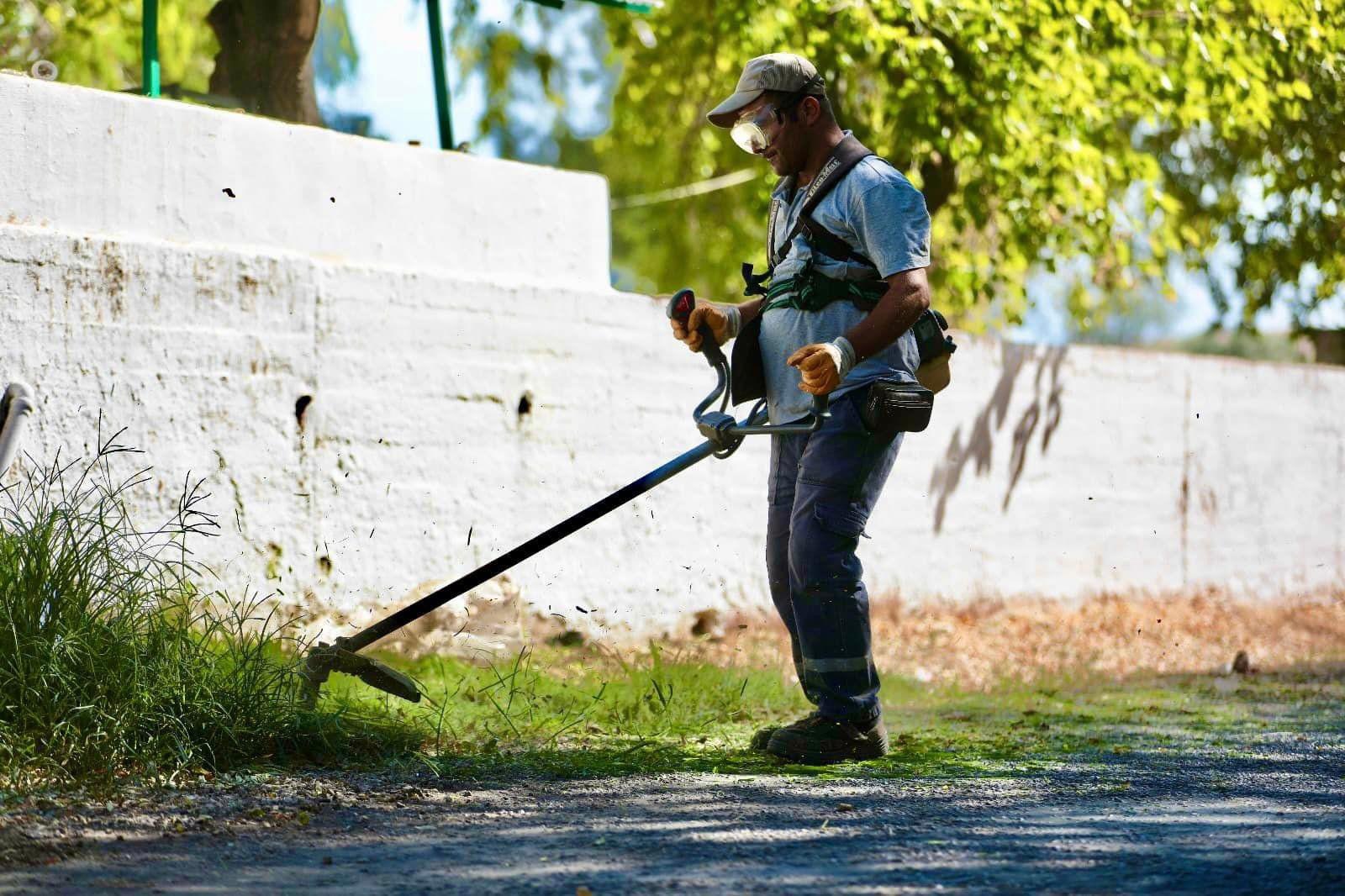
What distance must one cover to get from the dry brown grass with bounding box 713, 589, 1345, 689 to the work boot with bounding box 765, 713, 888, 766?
1.93 metres

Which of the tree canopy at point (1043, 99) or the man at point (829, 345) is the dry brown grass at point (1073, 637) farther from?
the tree canopy at point (1043, 99)

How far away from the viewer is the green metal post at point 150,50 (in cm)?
590

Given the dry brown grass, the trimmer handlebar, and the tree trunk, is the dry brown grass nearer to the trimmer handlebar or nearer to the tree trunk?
the trimmer handlebar

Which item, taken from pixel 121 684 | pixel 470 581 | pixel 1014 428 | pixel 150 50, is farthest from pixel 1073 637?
pixel 121 684

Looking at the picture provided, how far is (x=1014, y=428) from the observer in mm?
8859

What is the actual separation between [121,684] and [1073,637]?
5.67m

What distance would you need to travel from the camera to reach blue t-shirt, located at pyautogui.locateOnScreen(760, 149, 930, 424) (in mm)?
4258

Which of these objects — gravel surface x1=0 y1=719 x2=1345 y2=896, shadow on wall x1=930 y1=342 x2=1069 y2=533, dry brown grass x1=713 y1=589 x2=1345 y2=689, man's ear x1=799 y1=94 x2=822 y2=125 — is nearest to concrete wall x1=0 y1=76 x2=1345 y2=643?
shadow on wall x1=930 y1=342 x2=1069 y2=533

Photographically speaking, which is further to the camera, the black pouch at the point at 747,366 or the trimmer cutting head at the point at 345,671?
the black pouch at the point at 747,366

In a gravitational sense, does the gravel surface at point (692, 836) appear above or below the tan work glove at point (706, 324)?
below

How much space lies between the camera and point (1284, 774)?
4.46 metres

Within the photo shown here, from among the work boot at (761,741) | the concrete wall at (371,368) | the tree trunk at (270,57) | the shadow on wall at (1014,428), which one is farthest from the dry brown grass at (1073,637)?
the tree trunk at (270,57)

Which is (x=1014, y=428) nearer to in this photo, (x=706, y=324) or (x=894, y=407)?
(x=706, y=324)

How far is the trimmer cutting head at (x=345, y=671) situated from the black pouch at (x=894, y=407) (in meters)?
1.51
